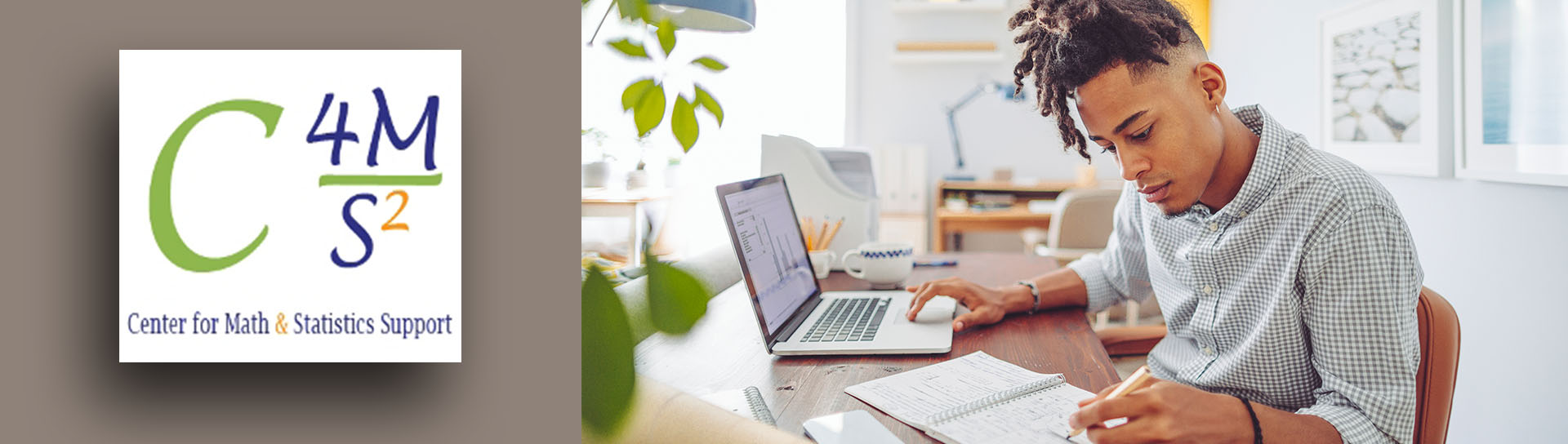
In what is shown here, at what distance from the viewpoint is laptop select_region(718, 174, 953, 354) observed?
1.01m

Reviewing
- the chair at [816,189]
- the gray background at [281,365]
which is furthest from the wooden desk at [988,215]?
the gray background at [281,365]

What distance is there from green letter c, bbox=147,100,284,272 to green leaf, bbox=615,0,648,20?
21 centimetres

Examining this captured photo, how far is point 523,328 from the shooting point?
468mm

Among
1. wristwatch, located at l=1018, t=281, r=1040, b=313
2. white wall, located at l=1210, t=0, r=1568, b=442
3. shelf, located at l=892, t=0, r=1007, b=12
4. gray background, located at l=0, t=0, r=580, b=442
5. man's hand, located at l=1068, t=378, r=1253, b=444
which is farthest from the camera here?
shelf, located at l=892, t=0, r=1007, b=12

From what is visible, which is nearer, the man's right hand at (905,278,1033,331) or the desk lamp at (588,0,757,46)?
the desk lamp at (588,0,757,46)

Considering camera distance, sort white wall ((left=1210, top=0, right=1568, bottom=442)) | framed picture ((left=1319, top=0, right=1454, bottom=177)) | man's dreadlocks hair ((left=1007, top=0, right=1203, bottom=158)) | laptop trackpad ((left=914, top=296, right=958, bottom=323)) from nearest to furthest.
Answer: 1. man's dreadlocks hair ((left=1007, top=0, right=1203, bottom=158))
2. laptop trackpad ((left=914, top=296, right=958, bottom=323))
3. white wall ((left=1210, top=0, right=1568, bottom=442))
4. framed picture ((left=1319, top=0, right=1454, bottom=177))

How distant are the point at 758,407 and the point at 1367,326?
2.10 ft

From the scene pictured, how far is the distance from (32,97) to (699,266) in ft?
1.18

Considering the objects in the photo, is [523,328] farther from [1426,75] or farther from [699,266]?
[1426,75]

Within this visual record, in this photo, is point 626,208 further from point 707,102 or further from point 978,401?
point 978,401

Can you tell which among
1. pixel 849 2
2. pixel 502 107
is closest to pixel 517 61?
pixel 502 107

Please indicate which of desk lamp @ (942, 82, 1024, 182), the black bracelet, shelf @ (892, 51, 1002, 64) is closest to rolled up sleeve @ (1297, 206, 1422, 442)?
the black bracelet

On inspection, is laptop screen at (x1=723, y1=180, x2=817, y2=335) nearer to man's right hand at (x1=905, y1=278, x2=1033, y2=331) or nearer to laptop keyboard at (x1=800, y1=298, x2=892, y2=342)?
laptop keyboard at (x1=800, y1=298, x2=892, y2=342)

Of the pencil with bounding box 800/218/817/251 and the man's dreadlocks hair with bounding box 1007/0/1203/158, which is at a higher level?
the man's dreadlocks hair with bounding box 1007/0/1203/158
